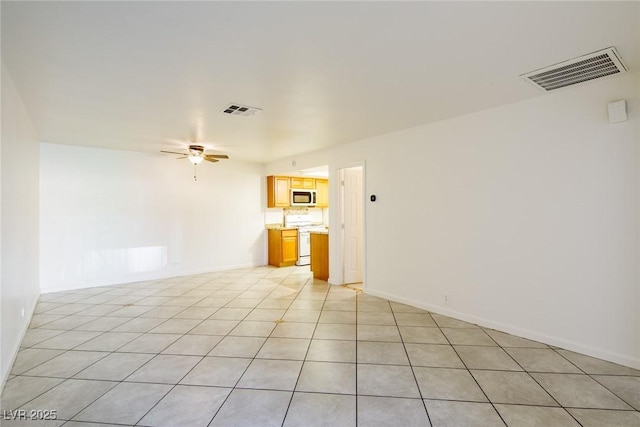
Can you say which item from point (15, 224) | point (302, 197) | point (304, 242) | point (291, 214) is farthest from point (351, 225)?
point (15, 224)

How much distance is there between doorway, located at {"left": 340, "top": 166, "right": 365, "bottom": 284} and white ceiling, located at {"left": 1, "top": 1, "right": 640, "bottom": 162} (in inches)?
75.3

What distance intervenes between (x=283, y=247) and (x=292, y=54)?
5282 mm

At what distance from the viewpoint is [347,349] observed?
2924mm

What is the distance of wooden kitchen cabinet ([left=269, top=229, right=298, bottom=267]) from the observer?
707cm

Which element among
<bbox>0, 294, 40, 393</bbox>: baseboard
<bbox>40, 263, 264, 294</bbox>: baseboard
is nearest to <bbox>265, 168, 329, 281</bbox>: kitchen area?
<bbox>40, 263, 264, 294</bbox>: baseboard

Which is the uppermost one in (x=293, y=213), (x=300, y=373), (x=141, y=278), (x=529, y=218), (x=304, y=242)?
(x=293, y=213)

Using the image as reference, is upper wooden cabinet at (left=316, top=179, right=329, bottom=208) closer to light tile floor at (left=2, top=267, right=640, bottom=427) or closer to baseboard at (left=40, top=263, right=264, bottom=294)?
baseboard at (left=40, top=263, right=264, bottom=294)

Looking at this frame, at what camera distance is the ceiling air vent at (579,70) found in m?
2.28

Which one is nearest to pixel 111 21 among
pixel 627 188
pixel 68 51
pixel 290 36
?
pixel 68 51

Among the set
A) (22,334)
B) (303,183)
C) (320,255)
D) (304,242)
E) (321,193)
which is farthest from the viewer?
(321,193)

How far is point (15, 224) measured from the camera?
2.96 meters

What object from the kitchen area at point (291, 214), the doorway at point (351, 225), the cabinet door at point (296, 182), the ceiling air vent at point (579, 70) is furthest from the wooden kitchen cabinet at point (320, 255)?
the ceiling air vent at point (579, 70)

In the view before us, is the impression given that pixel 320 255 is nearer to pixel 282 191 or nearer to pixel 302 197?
pixel 302 197

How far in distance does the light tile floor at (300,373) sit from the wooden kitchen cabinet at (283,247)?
302 cm
